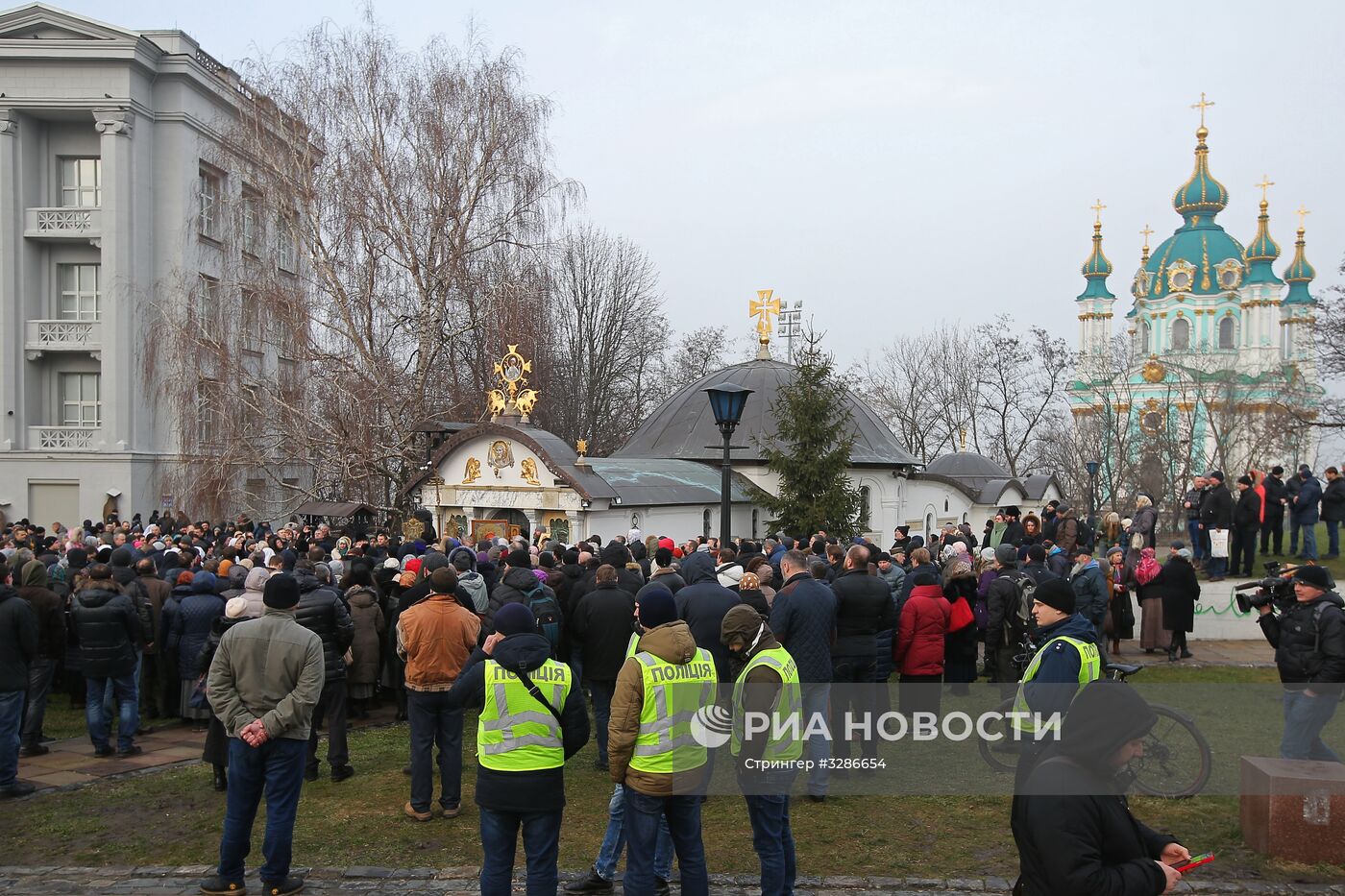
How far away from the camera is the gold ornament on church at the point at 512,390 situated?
2302 centimetres

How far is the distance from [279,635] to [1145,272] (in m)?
103

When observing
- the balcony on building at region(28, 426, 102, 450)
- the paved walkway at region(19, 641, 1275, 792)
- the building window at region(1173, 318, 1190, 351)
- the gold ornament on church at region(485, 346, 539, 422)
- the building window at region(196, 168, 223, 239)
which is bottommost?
the paved walkway at region(19, 641, 1275, 792)

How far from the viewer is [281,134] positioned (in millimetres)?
22688

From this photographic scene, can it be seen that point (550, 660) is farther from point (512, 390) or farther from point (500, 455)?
point (512, 390)

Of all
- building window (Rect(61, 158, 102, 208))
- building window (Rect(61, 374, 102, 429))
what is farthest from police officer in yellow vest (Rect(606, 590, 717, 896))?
building window (Rect(61, 158, 102, 208))

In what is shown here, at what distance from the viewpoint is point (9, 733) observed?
846 cm

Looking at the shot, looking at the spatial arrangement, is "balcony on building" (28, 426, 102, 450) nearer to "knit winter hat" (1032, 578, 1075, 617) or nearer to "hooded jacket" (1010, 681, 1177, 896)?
"knit winter hat" (1032, 578, 1075, 617)

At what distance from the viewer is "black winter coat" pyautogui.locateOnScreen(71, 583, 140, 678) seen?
9117 millimetres

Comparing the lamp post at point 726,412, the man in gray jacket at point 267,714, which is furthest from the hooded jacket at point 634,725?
the lamp post at point 726,412

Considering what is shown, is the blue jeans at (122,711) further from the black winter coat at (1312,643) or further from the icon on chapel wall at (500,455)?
the icon on chapel wall at (500,455)

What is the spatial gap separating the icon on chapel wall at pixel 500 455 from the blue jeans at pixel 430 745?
15.3 metres

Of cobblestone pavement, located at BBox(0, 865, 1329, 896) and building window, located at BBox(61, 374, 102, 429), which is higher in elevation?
building window, located at BBox(61, 374, 102, 429)

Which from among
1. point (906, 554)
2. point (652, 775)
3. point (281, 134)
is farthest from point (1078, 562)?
point (281, 134)

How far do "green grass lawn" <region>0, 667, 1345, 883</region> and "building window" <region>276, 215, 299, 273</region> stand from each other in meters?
16.2
